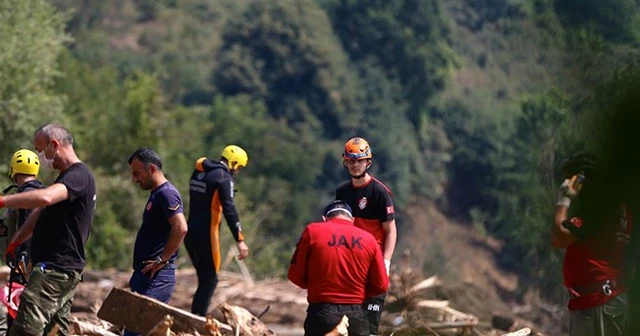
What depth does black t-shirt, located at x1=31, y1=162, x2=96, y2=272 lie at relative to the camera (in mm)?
8992

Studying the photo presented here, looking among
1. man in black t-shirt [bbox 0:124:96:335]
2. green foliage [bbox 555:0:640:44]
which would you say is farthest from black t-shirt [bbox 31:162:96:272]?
green foliage [bbox 555:0:640:44]

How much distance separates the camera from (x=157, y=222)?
423 inches

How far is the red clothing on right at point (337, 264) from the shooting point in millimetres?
9148

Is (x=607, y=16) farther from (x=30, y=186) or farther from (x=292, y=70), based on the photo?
(x=292, y=70)

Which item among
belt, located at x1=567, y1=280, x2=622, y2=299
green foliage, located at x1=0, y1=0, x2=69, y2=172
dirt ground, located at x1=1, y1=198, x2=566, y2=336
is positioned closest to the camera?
belt, located at x1=567, y1=280, x2=622, y2=299

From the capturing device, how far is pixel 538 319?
37.6 m

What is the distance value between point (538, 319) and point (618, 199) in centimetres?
3332

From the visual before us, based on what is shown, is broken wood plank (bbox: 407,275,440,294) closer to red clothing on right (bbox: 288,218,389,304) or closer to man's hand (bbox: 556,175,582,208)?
red clothing on right (bbox: 288,218,389,304)

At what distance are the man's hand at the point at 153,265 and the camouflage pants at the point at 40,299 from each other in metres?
1.57

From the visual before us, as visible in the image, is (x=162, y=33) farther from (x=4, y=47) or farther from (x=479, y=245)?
(x=4, y=47)

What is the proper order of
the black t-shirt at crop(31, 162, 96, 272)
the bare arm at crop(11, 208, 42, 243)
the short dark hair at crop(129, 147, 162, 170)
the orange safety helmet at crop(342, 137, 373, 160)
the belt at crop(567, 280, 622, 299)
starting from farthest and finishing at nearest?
1. the orange safety helmet at crop(342, 137, 373, 160)
2. the short dark hair at crop(129, 147, 162, 170)
3. the bare arm at crop(11, 208, 42, 243)
4. the belt at crop(567, 280, 622, 299)
5. the black t-shirt at crop(31, 162, 96, 272)

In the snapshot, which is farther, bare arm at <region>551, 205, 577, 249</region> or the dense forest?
the dense forest

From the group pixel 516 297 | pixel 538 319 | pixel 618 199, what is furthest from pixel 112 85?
pixel 618 199

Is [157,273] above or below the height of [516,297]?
above
